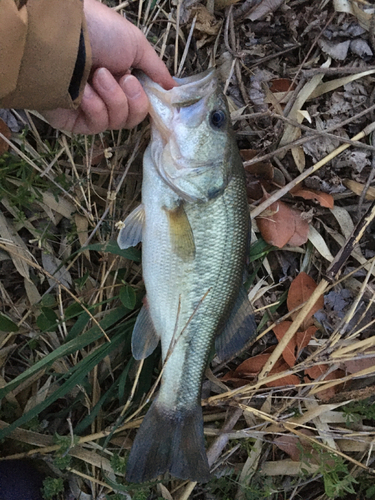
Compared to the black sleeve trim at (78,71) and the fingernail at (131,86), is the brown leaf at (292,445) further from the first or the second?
the black sleeve trim at (78,71)

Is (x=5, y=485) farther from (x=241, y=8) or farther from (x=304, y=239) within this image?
(x=241, y=8)

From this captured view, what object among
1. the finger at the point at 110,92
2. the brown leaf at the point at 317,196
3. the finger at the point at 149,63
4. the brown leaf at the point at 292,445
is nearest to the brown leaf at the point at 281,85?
the brown leaf at the point at 317,196

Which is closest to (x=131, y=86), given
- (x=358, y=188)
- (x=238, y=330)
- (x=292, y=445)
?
(x=238, y=330)

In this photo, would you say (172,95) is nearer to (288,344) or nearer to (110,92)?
(110,92)

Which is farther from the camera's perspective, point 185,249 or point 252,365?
point 252,365

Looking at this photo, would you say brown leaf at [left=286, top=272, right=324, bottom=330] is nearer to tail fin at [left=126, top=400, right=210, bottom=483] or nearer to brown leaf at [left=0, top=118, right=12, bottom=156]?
tail fin at [left=126, top=400, right=210, bottom=483]

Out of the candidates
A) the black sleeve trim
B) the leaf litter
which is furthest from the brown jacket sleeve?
the leaf litter
